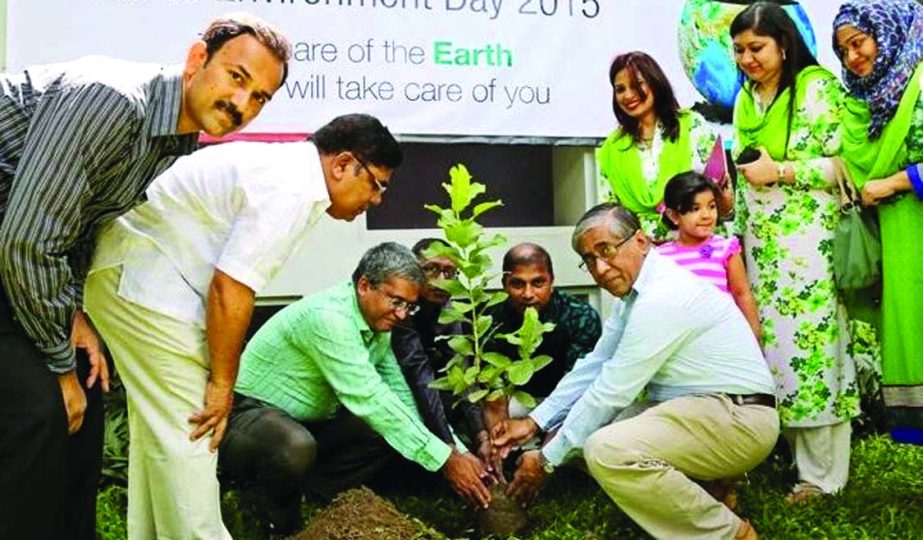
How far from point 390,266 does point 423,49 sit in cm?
160

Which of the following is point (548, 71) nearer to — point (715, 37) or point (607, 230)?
point (715, 37)

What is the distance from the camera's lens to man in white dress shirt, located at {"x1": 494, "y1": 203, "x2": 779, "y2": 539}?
3.12 meters

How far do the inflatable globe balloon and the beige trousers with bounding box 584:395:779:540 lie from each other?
2297 millimetres

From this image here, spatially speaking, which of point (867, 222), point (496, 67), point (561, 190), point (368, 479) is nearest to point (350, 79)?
point (496, 67)

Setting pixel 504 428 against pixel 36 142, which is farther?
pixel 504 428

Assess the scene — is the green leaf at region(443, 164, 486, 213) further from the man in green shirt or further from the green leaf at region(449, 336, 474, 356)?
the green leaf at region(449, 336, 474, 356)

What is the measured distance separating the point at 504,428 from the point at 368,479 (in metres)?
0.60

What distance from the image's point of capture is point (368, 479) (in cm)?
371

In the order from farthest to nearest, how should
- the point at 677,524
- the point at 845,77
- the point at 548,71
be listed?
1. the point at 548,71
2. the point at 845,77
3. the point at 677,524

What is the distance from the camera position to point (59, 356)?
2150 millimetres

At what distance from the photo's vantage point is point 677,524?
3.14 metres

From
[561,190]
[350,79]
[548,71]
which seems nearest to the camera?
[350,79]

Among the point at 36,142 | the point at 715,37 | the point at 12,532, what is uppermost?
the point at 715,37

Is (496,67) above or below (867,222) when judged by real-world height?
above
